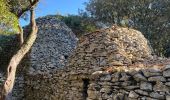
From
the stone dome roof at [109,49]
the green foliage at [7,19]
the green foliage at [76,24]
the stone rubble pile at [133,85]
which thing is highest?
the green foliage at [76,24]

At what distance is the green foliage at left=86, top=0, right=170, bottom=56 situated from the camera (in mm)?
29547

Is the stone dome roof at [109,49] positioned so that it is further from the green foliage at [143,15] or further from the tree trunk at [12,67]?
the green foliage at [143,15]

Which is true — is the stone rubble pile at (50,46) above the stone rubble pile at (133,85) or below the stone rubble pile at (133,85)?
above

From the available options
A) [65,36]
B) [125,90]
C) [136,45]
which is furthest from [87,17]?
[125,90]

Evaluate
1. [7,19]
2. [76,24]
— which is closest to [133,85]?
[7,19]

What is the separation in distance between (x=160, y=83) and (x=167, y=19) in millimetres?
23592

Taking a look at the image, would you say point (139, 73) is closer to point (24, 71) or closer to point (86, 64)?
point (86, 64)

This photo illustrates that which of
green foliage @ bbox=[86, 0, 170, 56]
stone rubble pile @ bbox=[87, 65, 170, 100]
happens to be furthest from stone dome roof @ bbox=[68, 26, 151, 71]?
green foliage @ bbox=[86, 0, 170, 56]

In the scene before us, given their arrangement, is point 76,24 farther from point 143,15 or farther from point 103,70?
point 103,70

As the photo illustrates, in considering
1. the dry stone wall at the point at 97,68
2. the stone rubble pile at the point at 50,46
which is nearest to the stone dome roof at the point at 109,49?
the dry stone wall at the point at 97,68

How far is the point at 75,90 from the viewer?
39.2 ft

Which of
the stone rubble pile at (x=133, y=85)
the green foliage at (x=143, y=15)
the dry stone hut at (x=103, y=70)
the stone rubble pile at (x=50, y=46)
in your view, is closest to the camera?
the stone rubble pile at (x=133, y=85)

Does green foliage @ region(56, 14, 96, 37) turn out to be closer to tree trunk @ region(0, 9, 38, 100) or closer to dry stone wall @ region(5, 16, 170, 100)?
dry stone wall @ region(5, 16, 170, 100)

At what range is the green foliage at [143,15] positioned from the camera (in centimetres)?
2955
